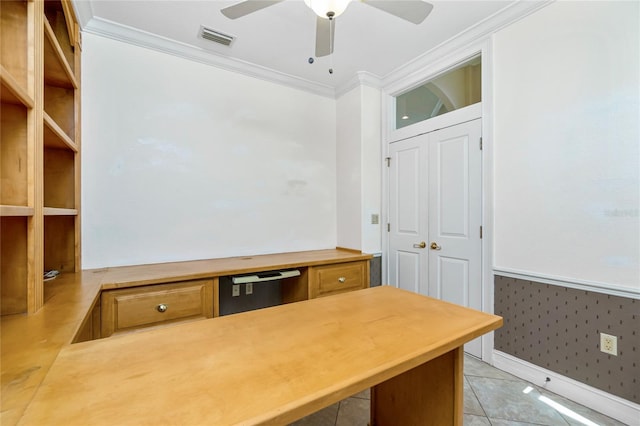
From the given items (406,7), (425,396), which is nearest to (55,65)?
(406,7)

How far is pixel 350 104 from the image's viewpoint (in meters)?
3.29

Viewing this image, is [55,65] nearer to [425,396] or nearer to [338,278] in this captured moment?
[338,278]

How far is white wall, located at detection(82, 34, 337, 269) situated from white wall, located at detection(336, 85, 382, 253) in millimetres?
238

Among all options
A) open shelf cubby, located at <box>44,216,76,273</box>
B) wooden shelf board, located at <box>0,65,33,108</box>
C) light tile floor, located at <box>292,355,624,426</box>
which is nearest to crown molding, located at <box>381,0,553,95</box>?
light tile floor, located at <box>292,355,624,426</box>

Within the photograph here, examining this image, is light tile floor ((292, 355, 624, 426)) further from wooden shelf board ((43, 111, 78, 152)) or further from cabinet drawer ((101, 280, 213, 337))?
wooden shelf board ((43, 111, 78, 152))

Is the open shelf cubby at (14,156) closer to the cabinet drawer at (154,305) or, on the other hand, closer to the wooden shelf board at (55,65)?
the wooden shelf board at (55,65)

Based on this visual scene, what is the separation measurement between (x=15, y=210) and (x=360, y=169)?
269cm

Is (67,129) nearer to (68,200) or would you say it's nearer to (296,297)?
(68,200)

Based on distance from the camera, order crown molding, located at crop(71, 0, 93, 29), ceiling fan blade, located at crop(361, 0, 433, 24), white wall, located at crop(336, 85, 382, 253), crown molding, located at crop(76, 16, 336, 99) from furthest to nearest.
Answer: white wall, located at crop(336, 85, 382, 253)
crown molding, located at crop(76, 16, 336, 99)
crown molding, located at crop(71, 0, 93, 29)
ceiling fan blade, located at crop(361, 0, 433, 24)

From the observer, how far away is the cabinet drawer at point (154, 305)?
175 cm

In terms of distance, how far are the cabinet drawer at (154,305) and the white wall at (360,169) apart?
5.61 ft

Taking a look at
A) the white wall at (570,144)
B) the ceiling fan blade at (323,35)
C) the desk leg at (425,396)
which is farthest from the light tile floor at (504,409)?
the ceiling fan blade at (323,35)

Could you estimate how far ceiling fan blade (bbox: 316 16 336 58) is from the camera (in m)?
1.79

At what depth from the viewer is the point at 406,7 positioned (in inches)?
66.6
